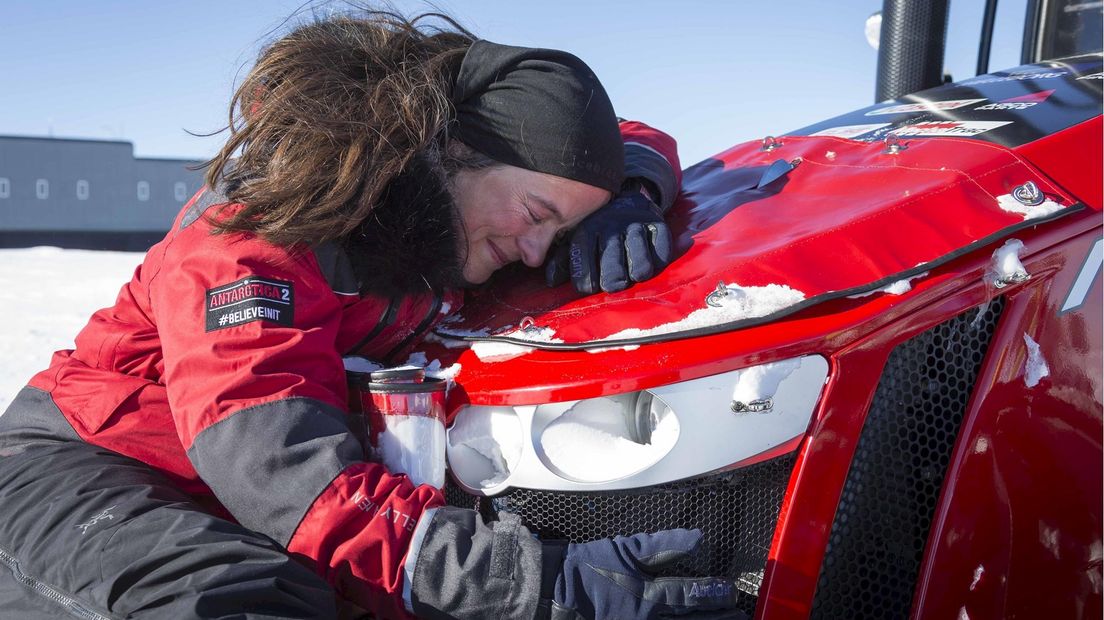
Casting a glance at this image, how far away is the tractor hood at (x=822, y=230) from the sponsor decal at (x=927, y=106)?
0.08 metres

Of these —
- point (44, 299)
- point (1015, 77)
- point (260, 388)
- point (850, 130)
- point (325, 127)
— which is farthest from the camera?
point (44, 299)

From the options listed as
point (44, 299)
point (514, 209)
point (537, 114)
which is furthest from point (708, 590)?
point (44, 299)

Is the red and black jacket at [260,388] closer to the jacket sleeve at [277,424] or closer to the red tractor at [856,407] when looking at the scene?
the jacket sleeve at [277,424]

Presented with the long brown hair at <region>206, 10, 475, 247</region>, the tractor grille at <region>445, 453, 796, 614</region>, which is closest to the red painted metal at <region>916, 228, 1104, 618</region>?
the tractor grille at <region>445, 453, 796, 614</region>

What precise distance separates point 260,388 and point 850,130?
64.1 inches

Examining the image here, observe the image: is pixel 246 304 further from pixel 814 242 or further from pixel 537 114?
pixel 814 242

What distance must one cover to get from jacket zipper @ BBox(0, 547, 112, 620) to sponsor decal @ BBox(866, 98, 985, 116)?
212 cm

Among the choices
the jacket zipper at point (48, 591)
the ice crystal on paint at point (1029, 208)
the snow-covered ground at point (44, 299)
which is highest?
the ice crystal on paint at point (1029, 208)

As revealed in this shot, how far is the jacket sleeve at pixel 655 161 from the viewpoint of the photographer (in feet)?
7.14

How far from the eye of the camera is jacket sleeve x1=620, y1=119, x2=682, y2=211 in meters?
2.18

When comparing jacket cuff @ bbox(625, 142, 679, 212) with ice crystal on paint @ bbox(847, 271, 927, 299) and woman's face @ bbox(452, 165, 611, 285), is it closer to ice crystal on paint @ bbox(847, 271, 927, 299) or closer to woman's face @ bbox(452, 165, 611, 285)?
woman's face @ bbox(452, 165, 611, 285)

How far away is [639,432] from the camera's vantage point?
1519 mm

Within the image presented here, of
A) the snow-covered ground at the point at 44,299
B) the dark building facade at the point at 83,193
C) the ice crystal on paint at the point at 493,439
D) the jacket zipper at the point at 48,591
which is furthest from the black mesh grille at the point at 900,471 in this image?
the dark building facade at the point at 83,193

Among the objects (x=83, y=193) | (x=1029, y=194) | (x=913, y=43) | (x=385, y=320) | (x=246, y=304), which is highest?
(x=913, y=43)
